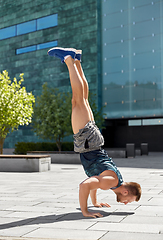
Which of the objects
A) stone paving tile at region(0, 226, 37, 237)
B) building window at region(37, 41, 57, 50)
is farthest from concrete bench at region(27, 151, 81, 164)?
A: building window at region(37, 41, 57, 50)

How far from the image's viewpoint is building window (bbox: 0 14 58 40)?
37747 mm

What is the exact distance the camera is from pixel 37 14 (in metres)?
39.0

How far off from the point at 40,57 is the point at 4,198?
3207 cm

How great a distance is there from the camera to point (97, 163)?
562 cm

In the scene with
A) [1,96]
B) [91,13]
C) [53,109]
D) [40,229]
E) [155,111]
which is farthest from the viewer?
[91,13]

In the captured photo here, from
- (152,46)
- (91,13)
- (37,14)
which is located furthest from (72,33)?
(152,46)

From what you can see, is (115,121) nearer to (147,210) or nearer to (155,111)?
(155,111)

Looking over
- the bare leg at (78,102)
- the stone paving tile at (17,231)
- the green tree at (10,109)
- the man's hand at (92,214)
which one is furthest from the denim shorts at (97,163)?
the green tree at (10,109)

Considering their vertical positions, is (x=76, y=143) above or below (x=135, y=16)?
below

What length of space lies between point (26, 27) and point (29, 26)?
0.48 m

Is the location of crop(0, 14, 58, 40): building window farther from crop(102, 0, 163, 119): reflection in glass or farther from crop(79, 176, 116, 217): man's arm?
crop(79, 176, 116, 217): man's arm

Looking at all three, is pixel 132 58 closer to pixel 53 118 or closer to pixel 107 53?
pixel 107 53

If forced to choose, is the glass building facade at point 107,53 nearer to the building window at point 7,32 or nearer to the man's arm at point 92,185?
the building window at point 7,32

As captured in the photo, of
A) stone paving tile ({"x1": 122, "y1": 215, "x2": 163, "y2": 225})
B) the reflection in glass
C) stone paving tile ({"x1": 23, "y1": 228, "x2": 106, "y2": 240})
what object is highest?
the reflection in glass
